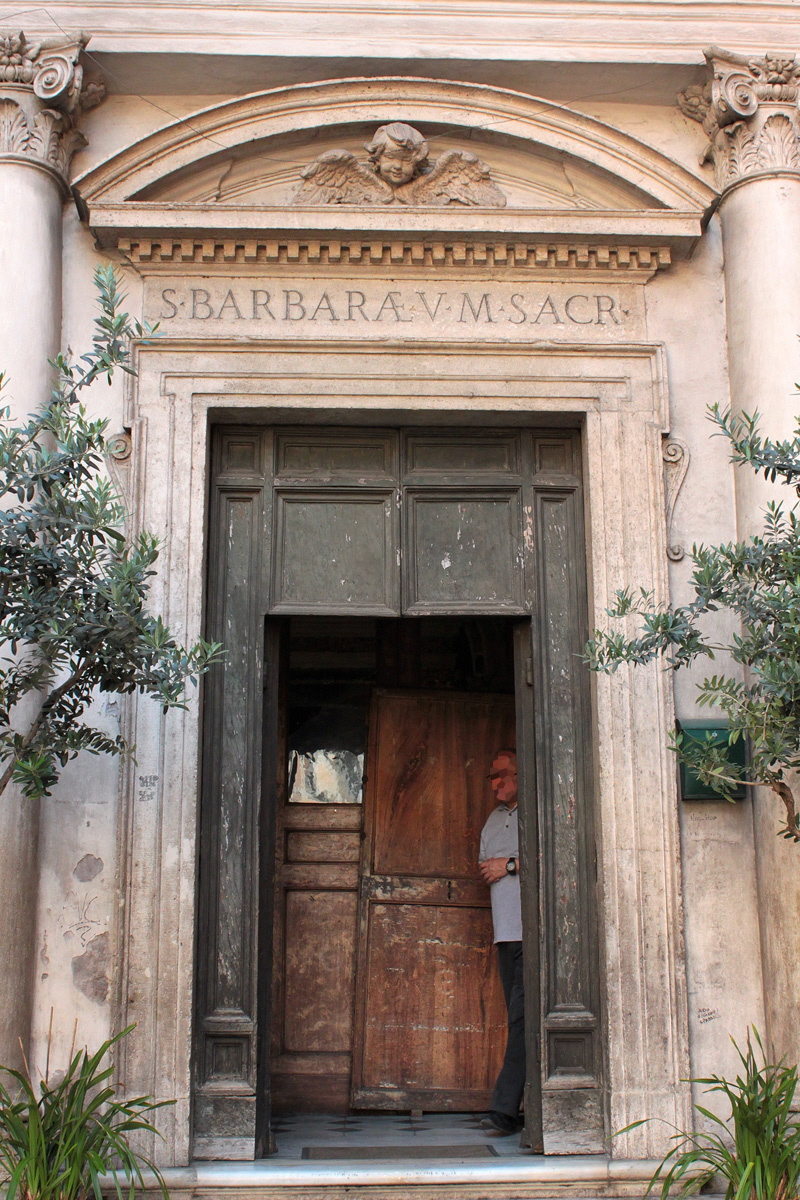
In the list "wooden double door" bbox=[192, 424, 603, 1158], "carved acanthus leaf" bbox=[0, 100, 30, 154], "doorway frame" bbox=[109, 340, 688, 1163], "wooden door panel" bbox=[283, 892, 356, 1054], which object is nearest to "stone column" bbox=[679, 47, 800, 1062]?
"doorway frame" bbox=[109, 340, 688, 1163]

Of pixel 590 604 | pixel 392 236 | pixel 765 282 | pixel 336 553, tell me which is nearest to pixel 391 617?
pixel 336 553

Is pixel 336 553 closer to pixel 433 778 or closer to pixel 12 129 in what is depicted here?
pixel 433 778

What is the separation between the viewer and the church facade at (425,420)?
5797mm

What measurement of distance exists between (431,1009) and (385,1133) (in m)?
0.97

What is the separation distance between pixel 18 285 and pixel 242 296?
109 centimetres

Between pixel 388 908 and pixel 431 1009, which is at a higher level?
pixel 388 908

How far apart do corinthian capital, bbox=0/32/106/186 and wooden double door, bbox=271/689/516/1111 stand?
12.3 feet

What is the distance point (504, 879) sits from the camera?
7.05 meters

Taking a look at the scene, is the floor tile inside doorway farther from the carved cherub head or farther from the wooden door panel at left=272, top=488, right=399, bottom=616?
the carved cherub head

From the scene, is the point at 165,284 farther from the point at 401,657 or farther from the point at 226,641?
the point at 401,657

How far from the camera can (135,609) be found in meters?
4.67

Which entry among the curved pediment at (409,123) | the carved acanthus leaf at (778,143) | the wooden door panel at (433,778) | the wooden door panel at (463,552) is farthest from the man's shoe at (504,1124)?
the carved acanthus leaf at (778,143)

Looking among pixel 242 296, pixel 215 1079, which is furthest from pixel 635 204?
pixel 215 1079

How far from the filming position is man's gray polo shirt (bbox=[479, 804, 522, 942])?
6.92m
